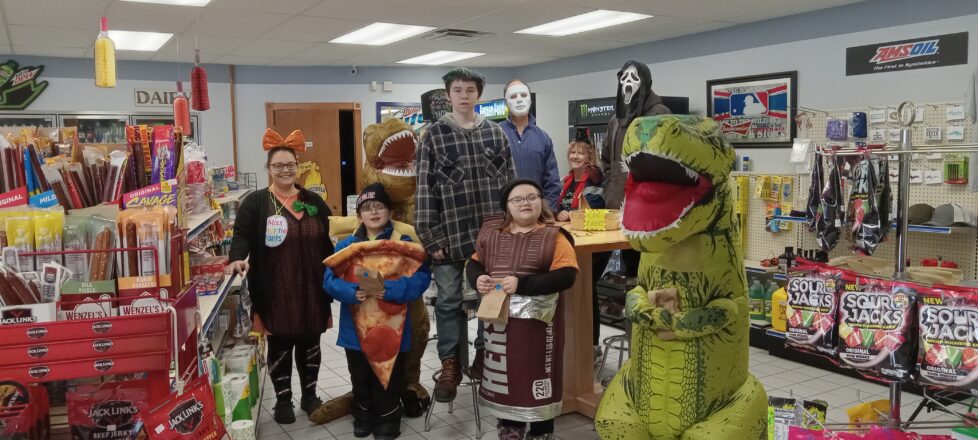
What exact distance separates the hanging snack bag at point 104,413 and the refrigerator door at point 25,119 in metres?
8.35

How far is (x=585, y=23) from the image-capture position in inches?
292

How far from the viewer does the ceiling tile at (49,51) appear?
8.26m

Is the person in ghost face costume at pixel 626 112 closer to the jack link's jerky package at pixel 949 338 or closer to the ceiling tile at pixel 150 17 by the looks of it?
the jack link's jerky package at pixel 949 338

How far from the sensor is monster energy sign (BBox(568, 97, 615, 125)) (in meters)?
7.67

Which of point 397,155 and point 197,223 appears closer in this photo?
point 197,223

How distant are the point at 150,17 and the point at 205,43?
4.92 feet

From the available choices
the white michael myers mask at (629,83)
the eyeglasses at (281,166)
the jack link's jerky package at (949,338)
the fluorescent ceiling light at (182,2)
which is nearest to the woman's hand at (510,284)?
the eyeglasses at (281,166)

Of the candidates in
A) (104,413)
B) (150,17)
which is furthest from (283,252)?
(150,17)

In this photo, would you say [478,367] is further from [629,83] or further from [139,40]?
[139,40]

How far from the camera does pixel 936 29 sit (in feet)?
19.1

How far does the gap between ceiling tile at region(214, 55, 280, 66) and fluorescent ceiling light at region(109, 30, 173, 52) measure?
3.36ft

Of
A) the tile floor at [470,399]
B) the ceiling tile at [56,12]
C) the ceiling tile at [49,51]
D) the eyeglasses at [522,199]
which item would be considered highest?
the ceiling tile at [49,51]

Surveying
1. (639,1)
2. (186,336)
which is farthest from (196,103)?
(186,336)

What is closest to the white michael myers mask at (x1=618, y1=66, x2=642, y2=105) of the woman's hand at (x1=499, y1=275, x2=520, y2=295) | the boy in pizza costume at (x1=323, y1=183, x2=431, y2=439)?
the boy in pizza costume at (x1=323, y1=183, x2=431, y2=439)
